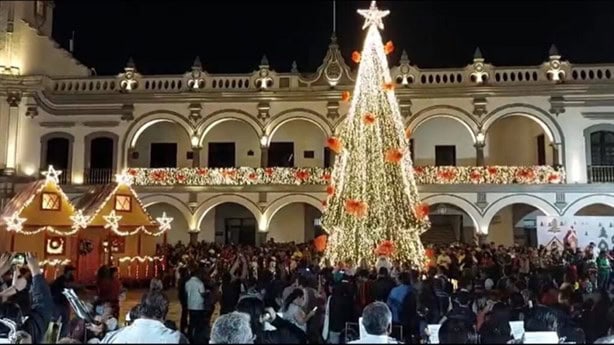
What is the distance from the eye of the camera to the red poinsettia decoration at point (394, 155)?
14289 mm

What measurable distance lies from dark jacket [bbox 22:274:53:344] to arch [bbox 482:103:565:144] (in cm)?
2080

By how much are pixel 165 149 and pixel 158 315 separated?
2422 cm

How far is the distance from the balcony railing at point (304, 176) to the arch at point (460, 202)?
0.60 meters

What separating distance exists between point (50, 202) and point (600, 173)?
20.3 m

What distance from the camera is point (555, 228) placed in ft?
67.5

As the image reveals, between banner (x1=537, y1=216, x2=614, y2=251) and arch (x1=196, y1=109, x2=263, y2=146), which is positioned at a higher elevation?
arch (x1=196, y1=109, x2=263, y2=146)

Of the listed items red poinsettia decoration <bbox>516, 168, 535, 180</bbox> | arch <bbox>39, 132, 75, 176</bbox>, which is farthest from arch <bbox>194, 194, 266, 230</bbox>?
red poinsettia decoration <bbox>516, 168, 535, 180</bbox>

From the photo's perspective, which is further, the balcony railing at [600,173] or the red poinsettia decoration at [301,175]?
the red poinsettia decoration at [301,175]

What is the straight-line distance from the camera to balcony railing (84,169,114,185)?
25766 mm

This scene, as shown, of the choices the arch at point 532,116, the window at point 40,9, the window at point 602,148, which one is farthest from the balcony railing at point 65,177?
the window at point 602,148

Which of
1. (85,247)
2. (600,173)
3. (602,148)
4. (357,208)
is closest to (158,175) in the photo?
(85,247)

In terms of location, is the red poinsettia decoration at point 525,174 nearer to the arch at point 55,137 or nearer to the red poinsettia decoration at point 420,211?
the red poinsettia decoration at point 420,211

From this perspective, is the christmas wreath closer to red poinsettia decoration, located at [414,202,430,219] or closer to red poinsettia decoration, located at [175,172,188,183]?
red poinsettia decoration, located at [175,172,188,183]

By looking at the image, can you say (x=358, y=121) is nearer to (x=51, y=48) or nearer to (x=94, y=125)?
(x=94, y=125)
